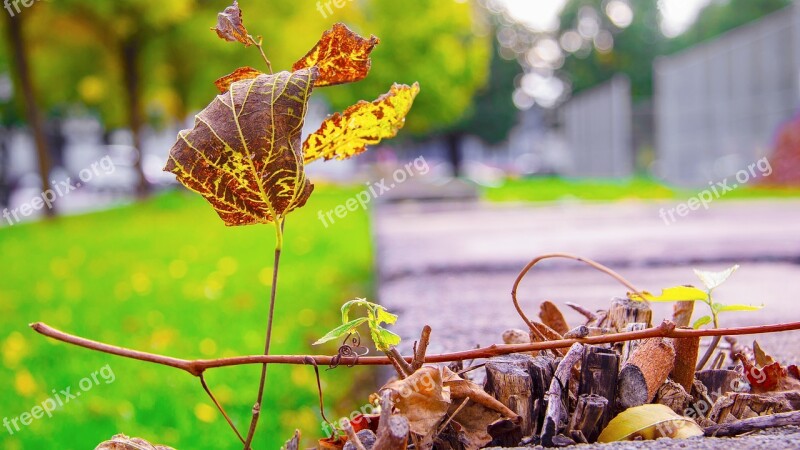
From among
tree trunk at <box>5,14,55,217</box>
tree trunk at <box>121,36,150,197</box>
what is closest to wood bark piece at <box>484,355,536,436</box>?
tree trunk at <box>5,14,55,217</box>

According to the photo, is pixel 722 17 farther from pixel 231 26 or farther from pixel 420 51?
pixel 231 26

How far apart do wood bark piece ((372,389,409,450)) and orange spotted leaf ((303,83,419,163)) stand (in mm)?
346

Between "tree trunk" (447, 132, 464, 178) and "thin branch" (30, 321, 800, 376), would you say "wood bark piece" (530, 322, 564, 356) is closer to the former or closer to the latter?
"thin branch" (30, 321, 800, 376)

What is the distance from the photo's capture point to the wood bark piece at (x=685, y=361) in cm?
113

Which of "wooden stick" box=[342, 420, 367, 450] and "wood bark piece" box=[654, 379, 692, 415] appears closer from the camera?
"wooden stick" box=[342, 420, 367, 450]

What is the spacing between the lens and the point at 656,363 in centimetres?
112

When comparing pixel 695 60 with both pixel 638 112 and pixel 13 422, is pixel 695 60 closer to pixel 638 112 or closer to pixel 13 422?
pixel 638 112

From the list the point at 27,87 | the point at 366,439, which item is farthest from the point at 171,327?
the point at 27,87

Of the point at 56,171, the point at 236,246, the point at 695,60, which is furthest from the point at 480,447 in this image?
the point at 56,171

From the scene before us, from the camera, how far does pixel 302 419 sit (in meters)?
2.79

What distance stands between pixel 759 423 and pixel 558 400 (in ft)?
0.76

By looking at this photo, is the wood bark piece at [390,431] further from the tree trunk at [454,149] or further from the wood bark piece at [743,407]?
the tree trunk at [454,149]

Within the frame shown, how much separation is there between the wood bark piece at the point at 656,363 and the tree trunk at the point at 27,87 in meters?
15.7

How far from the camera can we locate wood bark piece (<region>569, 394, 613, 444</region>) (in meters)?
1.01
